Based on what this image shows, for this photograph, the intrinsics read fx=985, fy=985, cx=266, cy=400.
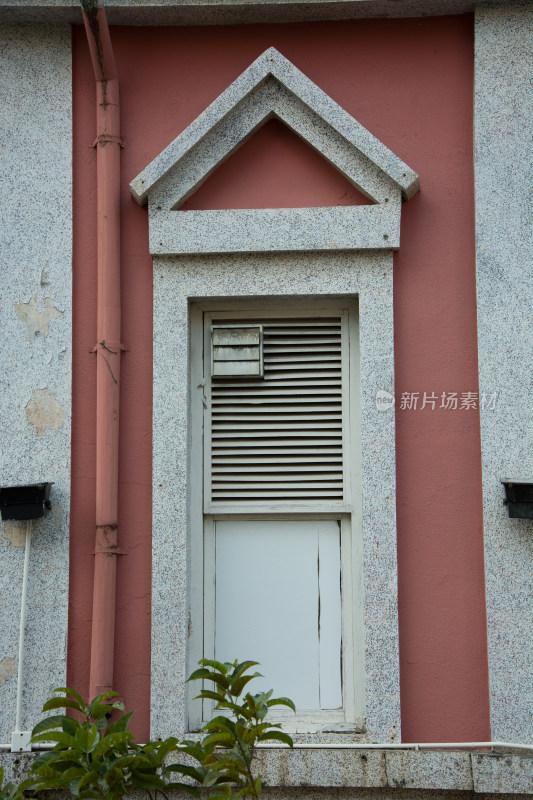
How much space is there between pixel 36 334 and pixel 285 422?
1.43 m

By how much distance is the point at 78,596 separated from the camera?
16.8 feet

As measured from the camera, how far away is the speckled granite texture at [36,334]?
5.06m

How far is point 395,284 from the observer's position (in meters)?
5.30

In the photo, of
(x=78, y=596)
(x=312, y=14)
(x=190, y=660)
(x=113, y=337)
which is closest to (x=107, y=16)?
(x=312, y=14)

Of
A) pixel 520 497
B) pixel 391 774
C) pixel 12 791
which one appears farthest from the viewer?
pixel 520 497

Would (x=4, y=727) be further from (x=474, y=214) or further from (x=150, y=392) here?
(x=474, y=214)

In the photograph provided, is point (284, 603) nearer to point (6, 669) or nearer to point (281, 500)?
point (281, 500)

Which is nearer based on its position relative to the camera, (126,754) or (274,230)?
(126,754)

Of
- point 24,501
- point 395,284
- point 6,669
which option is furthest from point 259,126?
point 6,669

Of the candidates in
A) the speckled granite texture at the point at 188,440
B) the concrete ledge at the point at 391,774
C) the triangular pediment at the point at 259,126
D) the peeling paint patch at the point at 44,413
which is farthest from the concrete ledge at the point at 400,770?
the triangular pediment at the point at 259,126

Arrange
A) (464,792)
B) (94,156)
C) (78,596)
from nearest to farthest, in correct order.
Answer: (464,792), (78,596), (94,156)

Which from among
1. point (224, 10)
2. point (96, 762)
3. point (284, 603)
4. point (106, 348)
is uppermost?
point (224, 10)

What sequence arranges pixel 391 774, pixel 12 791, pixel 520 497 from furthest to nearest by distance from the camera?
pixel 520 497 < pixel 391 774 < pixel 12 791

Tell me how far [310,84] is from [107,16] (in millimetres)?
1224
